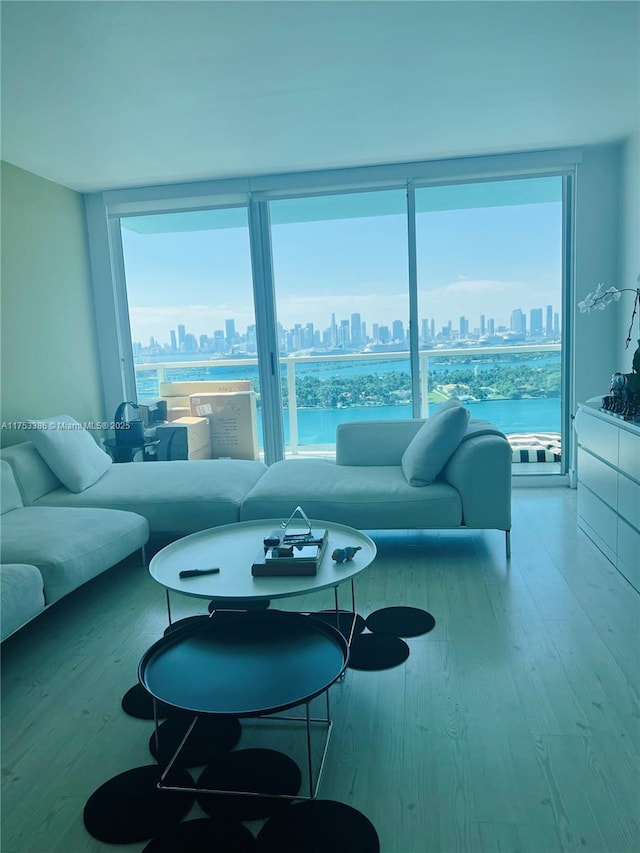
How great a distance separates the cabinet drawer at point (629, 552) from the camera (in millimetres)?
2811

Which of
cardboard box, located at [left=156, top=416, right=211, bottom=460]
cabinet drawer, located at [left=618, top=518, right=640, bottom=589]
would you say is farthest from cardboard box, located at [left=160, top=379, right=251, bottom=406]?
cabinet drawer, located at [left=618, top=518, right=640, bottom=589]

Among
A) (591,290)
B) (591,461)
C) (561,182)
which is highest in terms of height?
(561,182)

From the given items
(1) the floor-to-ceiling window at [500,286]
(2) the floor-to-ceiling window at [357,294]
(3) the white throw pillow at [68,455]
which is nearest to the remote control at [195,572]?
(3) the white throw pillow at [68,455]

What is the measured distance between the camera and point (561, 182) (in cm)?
473

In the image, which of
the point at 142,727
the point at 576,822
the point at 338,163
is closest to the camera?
the point at 576,822

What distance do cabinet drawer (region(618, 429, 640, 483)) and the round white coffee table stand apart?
4.24 feet

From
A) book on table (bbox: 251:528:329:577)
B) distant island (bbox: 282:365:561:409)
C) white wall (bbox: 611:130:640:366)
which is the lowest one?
book on table (bbox: 251:528:329:577)

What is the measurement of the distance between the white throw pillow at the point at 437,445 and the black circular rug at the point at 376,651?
1.11 m

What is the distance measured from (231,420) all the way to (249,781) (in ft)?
12.9

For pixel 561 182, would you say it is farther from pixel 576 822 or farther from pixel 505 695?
pixel 576 822

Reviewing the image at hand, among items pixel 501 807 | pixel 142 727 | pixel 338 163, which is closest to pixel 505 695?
pixel 501 807

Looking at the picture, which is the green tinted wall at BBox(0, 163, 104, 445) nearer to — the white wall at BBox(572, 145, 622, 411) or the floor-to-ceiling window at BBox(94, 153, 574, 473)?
the floor-to-ceiling window at BBox(94, 153, 574, 473)

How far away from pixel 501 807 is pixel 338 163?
4.29m

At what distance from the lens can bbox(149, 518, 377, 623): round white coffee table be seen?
212cm
